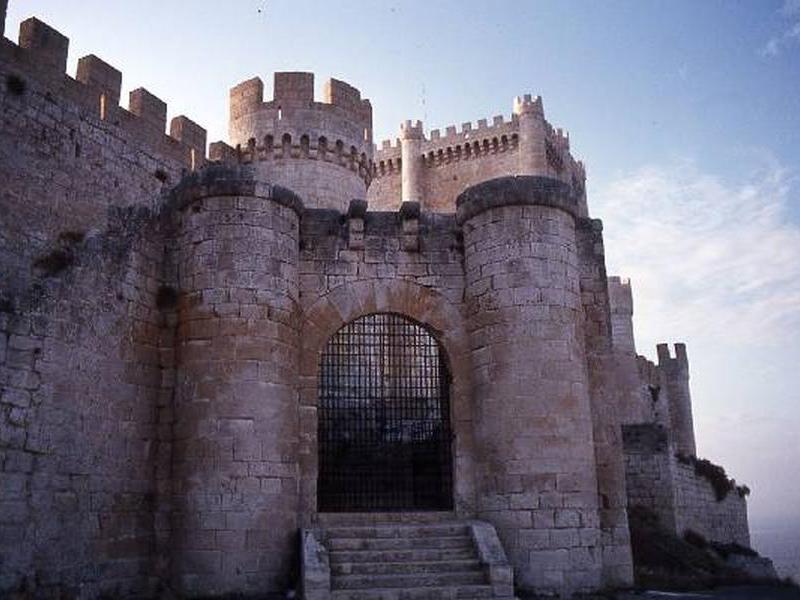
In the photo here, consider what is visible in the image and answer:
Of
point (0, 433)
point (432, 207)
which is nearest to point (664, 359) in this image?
point (432, 207)

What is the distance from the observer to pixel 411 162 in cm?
4116

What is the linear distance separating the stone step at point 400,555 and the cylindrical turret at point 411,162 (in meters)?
30.9

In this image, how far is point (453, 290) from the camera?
12047mm

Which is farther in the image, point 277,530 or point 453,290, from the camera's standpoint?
point 453,290

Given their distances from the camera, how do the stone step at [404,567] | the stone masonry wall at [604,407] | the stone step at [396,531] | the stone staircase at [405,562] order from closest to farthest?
the stone staircase at [405,562]
the stone step at [404,567]
the stone step at [396,531]
the stone masonry wall at [604,407]

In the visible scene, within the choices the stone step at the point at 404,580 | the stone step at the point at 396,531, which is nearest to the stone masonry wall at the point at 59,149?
the stone step at the point at 396,531

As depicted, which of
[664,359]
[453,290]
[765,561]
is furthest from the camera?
[664,359]

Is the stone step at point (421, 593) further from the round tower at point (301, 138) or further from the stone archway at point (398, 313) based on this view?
the round tower at point (301, 138)

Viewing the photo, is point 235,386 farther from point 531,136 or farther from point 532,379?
point 531,136

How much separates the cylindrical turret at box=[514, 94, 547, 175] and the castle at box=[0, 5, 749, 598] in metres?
25.6

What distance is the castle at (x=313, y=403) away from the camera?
9336 millimetres

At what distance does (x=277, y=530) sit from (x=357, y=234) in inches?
171

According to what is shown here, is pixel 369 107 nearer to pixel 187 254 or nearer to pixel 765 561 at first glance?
pixel 187 254

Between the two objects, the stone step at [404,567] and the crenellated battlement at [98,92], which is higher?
the crenellated battlement at [98,92]
